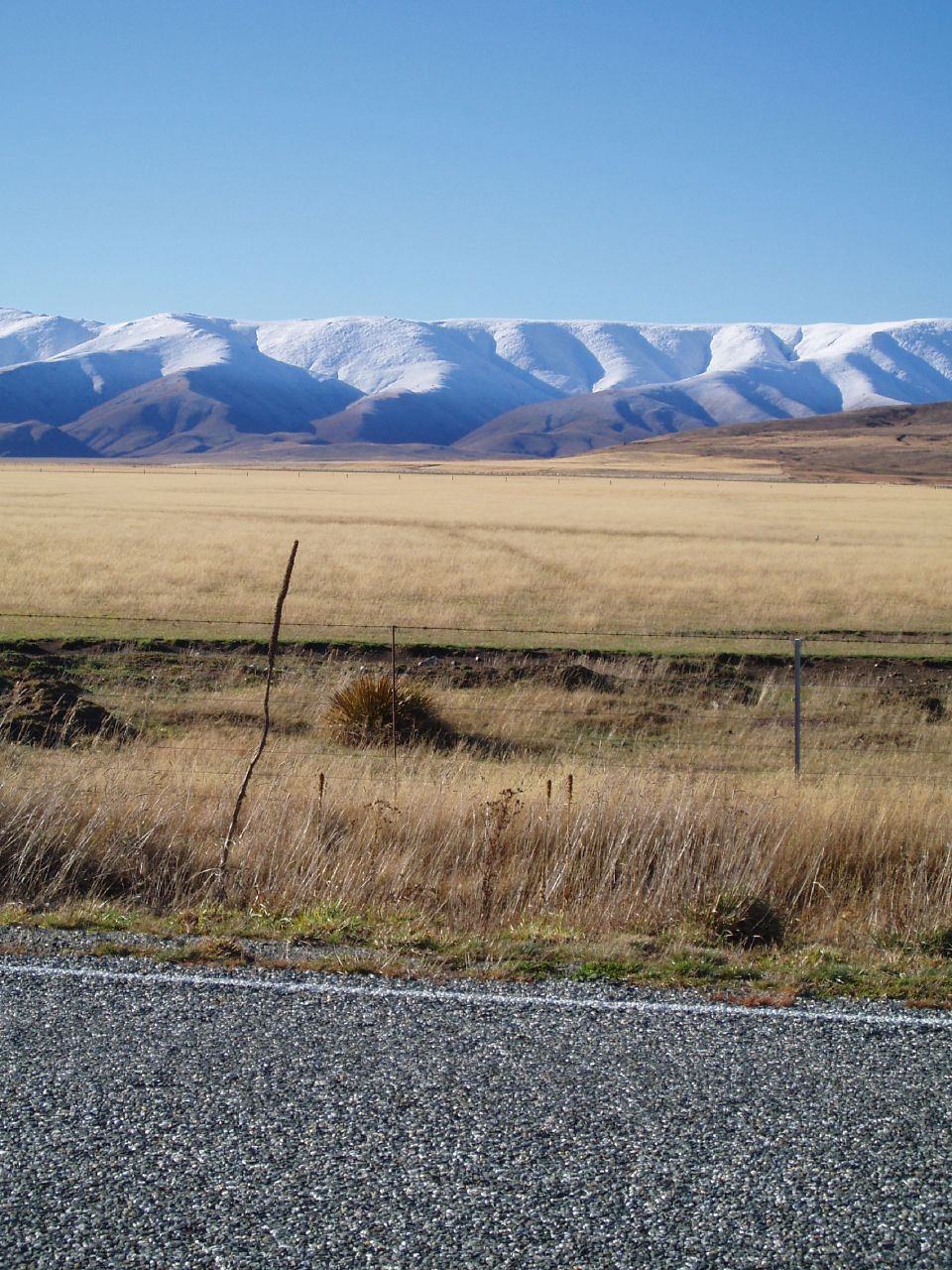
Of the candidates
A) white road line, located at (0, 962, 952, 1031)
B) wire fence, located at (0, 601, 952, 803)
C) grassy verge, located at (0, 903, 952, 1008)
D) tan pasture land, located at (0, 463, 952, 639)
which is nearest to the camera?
white road line, located at (0, 962, 952, 1031)

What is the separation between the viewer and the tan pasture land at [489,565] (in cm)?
2572

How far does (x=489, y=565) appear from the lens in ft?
112

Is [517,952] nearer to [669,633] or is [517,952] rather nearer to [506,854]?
[506,854]

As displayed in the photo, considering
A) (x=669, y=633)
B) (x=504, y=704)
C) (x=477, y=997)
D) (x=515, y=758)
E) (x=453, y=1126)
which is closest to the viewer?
(x=453, y=1126)

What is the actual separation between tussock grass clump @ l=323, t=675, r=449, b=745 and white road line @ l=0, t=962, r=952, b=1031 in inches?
346

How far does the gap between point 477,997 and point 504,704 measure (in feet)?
39.0

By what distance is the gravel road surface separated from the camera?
4.14 meters

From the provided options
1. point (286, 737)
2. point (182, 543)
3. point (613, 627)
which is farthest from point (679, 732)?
point (182, 543)

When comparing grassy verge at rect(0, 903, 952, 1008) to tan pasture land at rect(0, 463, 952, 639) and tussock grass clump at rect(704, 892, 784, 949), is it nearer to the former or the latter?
tussock grass clump at rect(704, 892, 784, 949)

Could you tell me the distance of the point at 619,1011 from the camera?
6133 millimetres

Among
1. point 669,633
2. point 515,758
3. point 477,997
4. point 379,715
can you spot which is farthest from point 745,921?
point 669,633

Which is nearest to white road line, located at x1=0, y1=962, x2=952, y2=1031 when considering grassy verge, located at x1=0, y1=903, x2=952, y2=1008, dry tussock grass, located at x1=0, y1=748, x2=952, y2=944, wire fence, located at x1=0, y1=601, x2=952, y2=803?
grassy verge, located at x1=0, y1=903, x2=952, y2=1008

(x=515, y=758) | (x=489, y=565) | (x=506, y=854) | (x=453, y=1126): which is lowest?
(x=515, y=758)

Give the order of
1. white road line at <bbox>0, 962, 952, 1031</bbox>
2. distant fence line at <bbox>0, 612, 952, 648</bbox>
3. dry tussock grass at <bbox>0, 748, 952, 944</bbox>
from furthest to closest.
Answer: distant fence line at <bbox>0, 612, 952, 648</bbox> → dry tussock grass at <bbox>0, 748, 952, 944</bbox> → white road line at <bbox>0, 962, 952, 1031</bbox>
